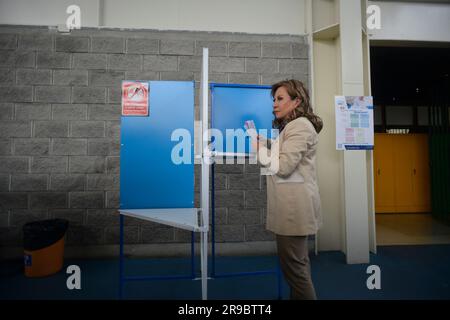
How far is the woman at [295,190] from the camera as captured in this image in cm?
123

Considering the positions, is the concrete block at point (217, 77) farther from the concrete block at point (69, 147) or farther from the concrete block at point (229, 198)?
the concrete block at point (69, 147)

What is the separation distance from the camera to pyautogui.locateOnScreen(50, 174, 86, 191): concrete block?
248 cm

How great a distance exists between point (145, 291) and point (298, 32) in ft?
9.23

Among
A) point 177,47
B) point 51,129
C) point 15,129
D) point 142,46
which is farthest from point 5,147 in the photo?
point 177,47

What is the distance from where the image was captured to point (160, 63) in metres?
2.59

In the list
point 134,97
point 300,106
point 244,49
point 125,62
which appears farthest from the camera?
point 244,49

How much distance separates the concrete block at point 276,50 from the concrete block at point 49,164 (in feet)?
7.36

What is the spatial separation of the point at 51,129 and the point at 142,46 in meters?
→ 1.18

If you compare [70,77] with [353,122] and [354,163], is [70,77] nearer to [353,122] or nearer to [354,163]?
[353,122]

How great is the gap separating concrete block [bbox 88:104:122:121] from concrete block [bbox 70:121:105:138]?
0.19 feet

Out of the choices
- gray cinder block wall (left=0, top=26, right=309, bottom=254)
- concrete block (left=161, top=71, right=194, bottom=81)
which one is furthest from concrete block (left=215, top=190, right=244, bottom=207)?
concrete block (left=161, top=71, right=194, bottom=81)

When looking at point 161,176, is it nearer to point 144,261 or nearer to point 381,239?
point 144,261

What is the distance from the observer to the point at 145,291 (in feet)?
6.22
